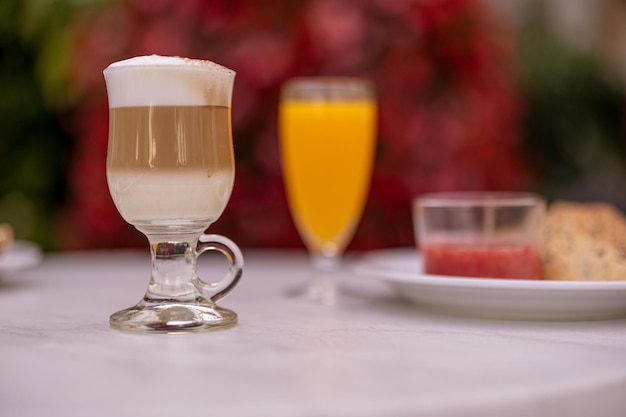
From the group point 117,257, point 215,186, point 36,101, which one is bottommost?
point 117,257

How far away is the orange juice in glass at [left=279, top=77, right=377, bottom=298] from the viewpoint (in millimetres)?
1850

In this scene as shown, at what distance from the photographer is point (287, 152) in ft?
6.28

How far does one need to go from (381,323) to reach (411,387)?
0.40 meters

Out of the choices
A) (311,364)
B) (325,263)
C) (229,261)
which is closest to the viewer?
(311,364)

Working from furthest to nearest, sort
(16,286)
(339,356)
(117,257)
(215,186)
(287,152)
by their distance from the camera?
(117,257)
(287,152)
(16,286)
(215,186)
(339,356)

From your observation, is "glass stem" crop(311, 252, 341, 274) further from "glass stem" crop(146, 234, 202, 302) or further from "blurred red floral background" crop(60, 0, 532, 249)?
"glass stem" crop(146, 234, 202, 302)

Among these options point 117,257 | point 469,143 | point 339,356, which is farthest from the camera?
point 469,143

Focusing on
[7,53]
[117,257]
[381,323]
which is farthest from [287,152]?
[7,53]

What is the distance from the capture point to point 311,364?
2.91 ft

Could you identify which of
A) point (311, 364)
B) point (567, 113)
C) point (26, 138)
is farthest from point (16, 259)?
point (567, 113)

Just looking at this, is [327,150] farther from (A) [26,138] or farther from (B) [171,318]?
(A) [26,138]

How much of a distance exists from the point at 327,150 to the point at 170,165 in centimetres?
82

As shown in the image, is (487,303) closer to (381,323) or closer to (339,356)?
(381,323)

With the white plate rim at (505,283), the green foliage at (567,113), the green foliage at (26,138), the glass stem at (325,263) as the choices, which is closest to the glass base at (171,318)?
the white plate rim at (505,283)
